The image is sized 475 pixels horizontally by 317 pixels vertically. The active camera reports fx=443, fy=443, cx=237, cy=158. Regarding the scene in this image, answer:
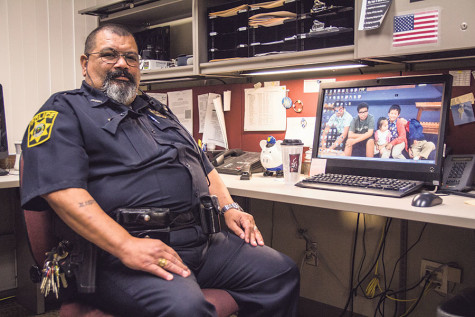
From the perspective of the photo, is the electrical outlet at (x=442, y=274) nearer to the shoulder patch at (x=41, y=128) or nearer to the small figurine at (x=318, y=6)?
the small figurine at (x=318, y=6)

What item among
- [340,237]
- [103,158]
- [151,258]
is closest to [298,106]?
[340,237]

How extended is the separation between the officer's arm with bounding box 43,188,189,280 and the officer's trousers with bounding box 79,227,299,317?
39 millimetres

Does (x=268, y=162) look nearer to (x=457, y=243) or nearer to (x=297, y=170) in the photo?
(x=297, y=170)

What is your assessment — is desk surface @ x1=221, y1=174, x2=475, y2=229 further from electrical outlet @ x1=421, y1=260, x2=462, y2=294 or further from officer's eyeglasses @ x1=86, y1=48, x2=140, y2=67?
officer's eyeglasses @ x1=86, y1=48, x2=140, y2=67

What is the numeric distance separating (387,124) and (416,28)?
1.24ft

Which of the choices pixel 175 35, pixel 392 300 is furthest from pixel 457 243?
pixel 175 35

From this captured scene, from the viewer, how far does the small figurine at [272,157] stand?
1966 mm

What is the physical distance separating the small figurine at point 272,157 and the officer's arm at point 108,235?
83 cm

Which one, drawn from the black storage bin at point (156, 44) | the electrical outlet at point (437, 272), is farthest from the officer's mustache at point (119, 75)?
the electrical outlet at point (437, 272)

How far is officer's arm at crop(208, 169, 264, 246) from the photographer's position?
60.1 inches

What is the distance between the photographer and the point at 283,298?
4.56 feet

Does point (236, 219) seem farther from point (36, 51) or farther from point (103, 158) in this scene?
point (36, 51)

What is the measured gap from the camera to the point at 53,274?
123 cm

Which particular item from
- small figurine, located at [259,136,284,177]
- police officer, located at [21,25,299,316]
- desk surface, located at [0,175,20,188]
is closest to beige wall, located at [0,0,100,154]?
desk surface, located at [0,175,20,188]
